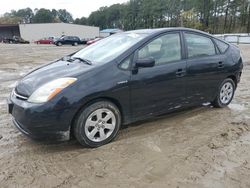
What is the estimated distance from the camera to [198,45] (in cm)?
517

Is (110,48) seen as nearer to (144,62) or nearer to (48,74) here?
(144,62)

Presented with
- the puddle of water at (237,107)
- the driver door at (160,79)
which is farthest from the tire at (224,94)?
the driver door at (160,79)

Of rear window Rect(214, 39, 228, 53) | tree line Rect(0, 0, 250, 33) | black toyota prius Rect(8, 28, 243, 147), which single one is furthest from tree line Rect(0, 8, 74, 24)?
black toyota prius Rect(8, 28, 243, 147)

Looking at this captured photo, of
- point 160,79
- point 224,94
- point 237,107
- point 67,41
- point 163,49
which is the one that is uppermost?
point 163,49

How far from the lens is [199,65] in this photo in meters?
5.04

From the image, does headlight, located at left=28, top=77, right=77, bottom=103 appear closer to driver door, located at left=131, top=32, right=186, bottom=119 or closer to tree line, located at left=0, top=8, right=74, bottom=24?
driver door, located at left=131, top=32, right=186, bottom=119

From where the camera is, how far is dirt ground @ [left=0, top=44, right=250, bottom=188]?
125 inches

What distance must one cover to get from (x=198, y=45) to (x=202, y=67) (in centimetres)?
40

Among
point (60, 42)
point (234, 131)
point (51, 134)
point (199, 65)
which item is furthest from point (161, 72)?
point (60, 42)

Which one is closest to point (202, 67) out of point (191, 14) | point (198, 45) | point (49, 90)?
point (198, 45)

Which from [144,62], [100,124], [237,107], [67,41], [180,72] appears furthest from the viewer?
[67,41]

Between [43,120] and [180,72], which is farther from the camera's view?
[180,72]

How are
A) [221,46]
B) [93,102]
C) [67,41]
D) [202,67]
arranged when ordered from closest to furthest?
[93,102]
[202,67]
[221,46]
[67,41]

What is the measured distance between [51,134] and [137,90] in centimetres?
134
